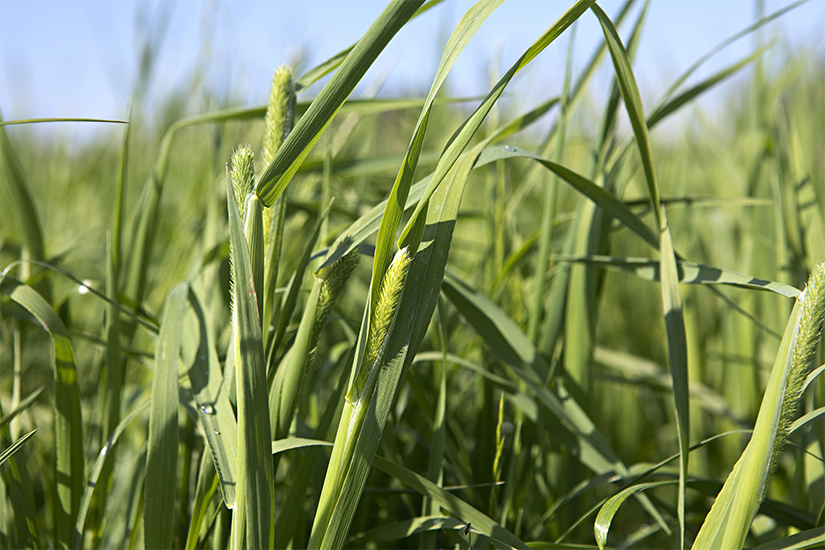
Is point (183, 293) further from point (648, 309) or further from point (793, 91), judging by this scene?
point (793, 91)

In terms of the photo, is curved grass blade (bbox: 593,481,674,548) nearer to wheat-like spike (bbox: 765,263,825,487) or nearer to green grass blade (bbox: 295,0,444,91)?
wheat-like spike (bbox: 765,263,825,487)

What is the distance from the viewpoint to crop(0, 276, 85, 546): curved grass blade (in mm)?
578

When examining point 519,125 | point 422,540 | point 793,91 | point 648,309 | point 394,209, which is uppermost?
point 793,91

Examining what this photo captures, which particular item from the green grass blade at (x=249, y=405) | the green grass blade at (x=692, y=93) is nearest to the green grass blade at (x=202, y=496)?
the green grass blade at (x=249, y=405)

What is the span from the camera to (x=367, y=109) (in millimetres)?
832

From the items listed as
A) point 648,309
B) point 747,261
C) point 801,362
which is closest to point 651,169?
point 801,362

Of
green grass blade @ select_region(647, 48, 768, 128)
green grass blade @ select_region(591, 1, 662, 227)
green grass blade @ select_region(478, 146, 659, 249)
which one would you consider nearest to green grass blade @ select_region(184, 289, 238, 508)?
green grass blade @ select_region(478, 146, 659, 249)

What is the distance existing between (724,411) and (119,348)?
3.11 feet

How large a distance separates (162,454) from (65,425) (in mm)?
168

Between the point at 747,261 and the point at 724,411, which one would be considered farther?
the point at 747,261

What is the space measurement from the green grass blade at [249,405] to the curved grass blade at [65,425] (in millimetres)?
288

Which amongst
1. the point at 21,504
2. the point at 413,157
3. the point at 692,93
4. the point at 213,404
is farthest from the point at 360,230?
the point at 692,93

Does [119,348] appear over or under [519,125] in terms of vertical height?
under

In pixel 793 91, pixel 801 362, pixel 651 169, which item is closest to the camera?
pixel 801 362
